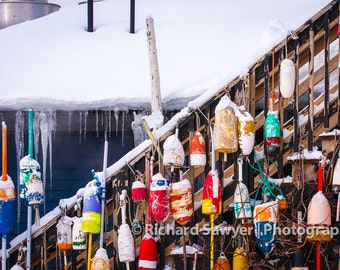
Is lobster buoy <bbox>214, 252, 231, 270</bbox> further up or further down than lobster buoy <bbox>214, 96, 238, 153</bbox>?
further down

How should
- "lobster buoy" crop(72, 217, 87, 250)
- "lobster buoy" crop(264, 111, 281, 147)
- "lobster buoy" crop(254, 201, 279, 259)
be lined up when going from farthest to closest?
"lobster buoy" crop(72, 217, 87, 250), "lobster buoy" crop(264, 111, 281, 147), "lobster buoy" crop(254, 201, 279, 259)

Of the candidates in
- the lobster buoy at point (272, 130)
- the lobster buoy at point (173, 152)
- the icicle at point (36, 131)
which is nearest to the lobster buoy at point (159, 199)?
the lobster buoy at point (173, 152)

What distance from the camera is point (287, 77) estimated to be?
952 cm

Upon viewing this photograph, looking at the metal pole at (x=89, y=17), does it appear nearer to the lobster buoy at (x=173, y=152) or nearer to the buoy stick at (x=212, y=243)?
the lobster buoy at (x=173, y=152)

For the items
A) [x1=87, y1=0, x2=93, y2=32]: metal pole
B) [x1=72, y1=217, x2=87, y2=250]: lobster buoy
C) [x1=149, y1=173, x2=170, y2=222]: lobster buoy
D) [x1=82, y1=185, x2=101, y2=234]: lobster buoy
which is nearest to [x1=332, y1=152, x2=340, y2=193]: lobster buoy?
[x1=149, y1=173, x2=170, y2=222]: lobster buoy

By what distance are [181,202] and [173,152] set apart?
1.69ft

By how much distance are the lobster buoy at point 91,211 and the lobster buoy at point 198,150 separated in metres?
1.08

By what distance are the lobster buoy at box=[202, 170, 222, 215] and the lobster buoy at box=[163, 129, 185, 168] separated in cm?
35

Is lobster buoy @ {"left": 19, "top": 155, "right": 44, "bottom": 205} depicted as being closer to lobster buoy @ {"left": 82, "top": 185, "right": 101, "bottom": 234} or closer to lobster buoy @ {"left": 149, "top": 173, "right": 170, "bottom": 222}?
lobster buoy @ {"left": 82, "top": 185, "right": 101, "bottom": 234}

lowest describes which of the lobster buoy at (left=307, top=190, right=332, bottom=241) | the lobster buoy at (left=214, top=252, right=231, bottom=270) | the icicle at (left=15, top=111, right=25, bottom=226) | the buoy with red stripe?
the lobster buoy at (left=214, top=252, right=231, bottom=270)

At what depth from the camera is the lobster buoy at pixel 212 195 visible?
9492 millimetres

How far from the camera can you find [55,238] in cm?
1020

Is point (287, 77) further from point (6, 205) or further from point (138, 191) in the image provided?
point (6, 205)

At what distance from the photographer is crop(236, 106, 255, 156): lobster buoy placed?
9.47m
